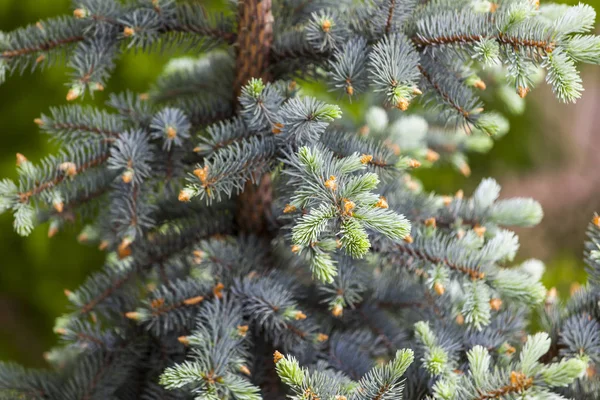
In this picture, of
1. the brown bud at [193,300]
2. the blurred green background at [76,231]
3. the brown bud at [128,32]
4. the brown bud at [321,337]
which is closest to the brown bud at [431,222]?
the brown bud at [321,337]

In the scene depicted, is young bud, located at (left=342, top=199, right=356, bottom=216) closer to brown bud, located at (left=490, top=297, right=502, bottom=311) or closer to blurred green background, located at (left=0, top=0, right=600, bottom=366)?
brown bud, located at (left=490, top=297, right=502, bottom=311)

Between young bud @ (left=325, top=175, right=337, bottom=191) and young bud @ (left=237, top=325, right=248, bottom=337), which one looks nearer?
young bud @ (left=325, top=175, right=337, bottom=191)

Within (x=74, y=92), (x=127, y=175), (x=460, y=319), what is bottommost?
(x=460, y=319)

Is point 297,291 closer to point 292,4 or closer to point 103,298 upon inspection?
point 103,298

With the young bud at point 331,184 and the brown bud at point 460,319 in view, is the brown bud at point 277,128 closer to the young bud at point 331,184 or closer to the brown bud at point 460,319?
the young bud at point 331,184

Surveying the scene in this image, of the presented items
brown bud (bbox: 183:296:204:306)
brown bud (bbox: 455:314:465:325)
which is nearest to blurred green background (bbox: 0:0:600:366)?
brown bud (bbox: 183:296:204:306)

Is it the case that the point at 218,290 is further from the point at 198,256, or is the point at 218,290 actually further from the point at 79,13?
the point at 79,13

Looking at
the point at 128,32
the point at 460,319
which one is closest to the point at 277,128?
the point at 128,32

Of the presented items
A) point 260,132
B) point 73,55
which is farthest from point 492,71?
point 73,55
